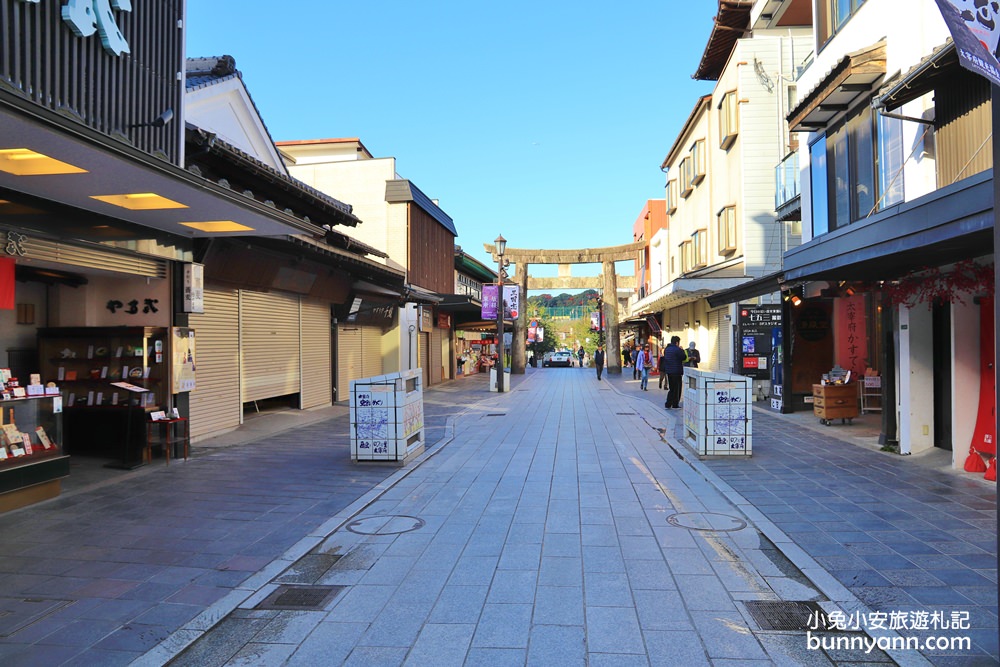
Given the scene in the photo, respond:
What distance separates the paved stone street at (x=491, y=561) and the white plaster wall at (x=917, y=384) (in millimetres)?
551

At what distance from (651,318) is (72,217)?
1256 inches

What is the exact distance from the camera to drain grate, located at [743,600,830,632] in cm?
404

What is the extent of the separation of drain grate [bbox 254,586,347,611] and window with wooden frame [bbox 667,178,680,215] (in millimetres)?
30037

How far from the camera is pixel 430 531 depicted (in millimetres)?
6145

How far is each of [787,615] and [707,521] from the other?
2.26 m

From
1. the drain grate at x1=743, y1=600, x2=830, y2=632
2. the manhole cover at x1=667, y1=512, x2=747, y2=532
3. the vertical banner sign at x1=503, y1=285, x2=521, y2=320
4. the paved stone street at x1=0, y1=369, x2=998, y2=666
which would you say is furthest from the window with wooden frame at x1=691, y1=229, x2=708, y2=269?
the drain grate at x1=743, y1=600, x2=830, y2=632

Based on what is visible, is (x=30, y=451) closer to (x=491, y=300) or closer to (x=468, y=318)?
(x=491, y=300)

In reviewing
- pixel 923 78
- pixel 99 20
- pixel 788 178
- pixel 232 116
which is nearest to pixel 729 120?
pixel 788 178

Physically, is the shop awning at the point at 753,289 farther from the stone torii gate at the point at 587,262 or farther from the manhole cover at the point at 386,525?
the stone torii gate at the point at 587,262

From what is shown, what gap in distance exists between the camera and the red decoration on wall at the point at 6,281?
6961mm

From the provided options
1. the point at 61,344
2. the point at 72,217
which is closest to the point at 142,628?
the point at 72,217

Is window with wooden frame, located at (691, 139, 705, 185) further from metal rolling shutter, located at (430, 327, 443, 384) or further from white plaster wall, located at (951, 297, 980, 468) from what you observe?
white plaster wall, located at (951, 297, 980, 468)

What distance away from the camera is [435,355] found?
30.0 m

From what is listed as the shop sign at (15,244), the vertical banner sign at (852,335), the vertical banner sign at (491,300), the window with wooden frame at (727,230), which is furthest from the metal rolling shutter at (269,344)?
the window with wooden frame at (727,230)
